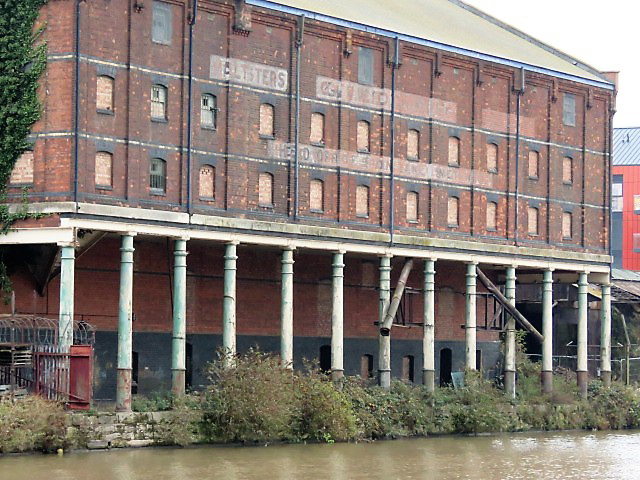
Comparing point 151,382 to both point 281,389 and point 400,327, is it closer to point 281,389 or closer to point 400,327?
point 281,389

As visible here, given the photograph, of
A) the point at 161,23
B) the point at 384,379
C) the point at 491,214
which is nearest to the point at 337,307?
the point at 384,379

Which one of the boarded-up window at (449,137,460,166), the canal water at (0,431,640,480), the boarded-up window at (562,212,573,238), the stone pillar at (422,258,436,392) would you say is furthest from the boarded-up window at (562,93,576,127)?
the canal water at (0,431,640,480)

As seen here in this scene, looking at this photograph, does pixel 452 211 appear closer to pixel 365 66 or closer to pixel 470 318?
pixel 470 318

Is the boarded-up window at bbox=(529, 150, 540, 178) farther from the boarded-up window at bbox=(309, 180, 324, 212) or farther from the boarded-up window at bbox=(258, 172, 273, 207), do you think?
the boarded-up window at bbox=(258, 172, 273, 207)

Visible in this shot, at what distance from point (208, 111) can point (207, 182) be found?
7.95ft

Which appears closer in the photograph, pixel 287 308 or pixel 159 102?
pixel 159 102

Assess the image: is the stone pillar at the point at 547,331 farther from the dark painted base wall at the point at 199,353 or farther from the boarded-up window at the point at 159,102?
the boarded-up window at the point at 159,102

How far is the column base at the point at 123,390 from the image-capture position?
5144 cm

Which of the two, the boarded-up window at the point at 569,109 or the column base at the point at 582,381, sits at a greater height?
the boarded-up window at the point at 569,109

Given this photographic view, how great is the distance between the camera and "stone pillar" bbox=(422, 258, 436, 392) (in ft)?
207

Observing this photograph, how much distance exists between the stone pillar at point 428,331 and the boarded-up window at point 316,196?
585 cm

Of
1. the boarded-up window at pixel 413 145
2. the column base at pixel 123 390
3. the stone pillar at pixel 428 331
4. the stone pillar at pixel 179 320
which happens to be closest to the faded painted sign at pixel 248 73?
the stone pillar at pixel 179 320

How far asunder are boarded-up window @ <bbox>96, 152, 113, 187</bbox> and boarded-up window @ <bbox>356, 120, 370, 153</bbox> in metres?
12.2

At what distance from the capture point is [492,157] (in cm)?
Result: 6875
